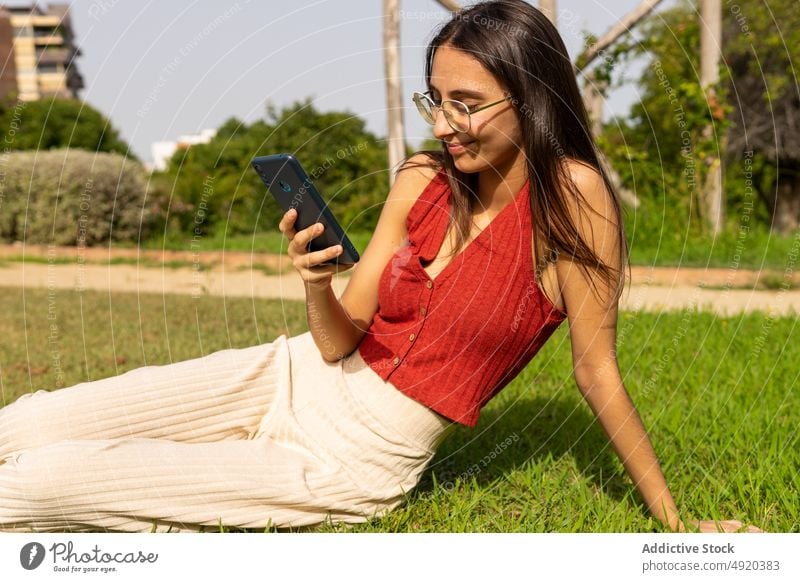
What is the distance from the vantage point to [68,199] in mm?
10367

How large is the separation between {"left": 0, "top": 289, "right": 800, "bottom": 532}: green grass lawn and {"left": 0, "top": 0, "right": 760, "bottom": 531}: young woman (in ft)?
0.81

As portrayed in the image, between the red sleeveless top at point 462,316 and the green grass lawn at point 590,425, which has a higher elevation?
the red sleeveless top at point 462,316

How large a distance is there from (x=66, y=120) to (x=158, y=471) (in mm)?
17120

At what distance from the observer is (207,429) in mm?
2551

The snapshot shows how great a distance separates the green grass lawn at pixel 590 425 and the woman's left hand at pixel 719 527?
0.10 m

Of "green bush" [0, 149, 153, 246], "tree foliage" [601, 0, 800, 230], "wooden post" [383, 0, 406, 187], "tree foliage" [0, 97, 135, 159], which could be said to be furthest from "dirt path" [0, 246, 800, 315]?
"tree foliage" [0, 97, 135, 159]

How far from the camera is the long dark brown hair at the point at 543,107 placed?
218 cm

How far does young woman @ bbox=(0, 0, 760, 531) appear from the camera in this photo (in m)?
2.23

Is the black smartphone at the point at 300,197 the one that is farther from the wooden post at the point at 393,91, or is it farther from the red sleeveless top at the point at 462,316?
the wooden post at the point at 393,91

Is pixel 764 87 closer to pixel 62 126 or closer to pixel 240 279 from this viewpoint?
pixel 240 279

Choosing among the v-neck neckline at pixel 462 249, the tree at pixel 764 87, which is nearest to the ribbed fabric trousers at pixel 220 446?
the v-neck neckline at pixel 462 249
